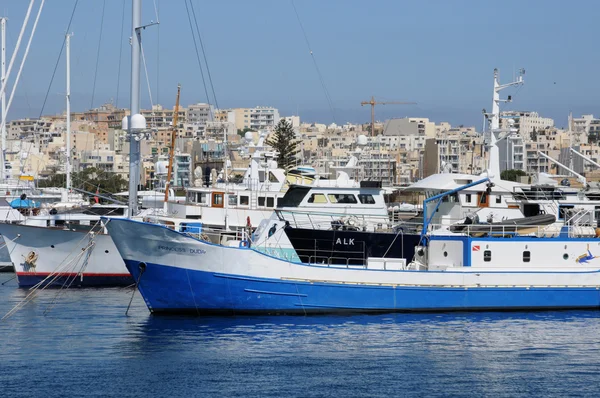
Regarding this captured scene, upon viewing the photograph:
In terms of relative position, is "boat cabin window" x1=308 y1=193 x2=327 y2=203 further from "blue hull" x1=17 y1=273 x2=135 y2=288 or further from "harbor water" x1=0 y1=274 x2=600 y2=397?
"blue hull" x1=17 y1=273 x2=135 y2=288

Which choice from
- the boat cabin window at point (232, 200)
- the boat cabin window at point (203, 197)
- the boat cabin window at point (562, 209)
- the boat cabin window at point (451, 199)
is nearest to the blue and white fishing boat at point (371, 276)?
A: the boat cabin window at point (562, 209)

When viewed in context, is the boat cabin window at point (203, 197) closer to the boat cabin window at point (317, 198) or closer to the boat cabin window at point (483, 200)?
the boat cabin window at point (317, 198)

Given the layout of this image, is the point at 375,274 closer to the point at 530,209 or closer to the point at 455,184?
the point at 455,184

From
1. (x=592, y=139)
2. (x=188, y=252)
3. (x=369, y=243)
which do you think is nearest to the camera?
(x=188, y=252)

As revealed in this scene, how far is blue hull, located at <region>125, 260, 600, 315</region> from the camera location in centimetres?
3009

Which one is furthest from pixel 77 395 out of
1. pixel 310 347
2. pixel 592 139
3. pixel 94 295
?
pixel 592 139

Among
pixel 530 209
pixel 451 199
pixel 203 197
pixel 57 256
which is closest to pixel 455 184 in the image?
pixel 451 199

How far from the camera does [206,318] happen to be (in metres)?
30.1

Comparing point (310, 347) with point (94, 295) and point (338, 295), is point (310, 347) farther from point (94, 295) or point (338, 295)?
point (94, 295)

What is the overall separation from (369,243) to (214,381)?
11536mm

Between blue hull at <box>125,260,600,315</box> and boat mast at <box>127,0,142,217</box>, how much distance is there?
2157mm

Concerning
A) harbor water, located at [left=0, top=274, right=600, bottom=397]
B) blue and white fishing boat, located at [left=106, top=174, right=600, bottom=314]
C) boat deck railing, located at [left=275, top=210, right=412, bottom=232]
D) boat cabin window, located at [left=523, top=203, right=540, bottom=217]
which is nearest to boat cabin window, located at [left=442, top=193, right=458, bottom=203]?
boat deck railing, located at [left=275, top=210, right=412, bottom=232]

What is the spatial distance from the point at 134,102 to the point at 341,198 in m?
10.4

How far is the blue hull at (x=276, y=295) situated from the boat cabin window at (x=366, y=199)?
760cm
